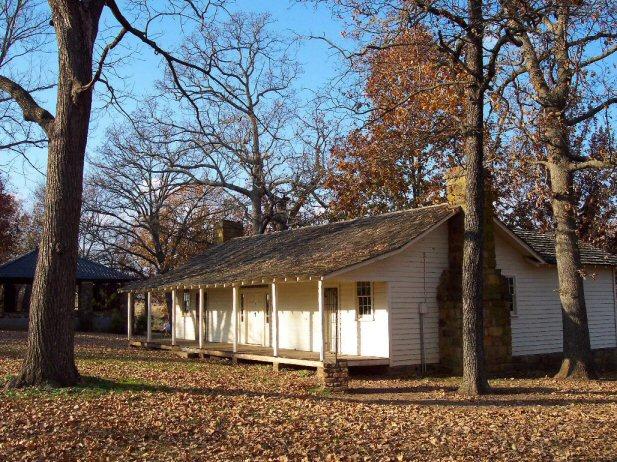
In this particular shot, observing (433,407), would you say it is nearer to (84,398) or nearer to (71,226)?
(84,398)

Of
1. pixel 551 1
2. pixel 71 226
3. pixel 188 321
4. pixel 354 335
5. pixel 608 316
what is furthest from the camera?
pixel 188 321

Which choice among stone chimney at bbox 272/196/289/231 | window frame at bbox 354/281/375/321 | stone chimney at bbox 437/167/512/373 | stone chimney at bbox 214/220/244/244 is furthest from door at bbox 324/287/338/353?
stone chimney at bbox 272/196/289/231

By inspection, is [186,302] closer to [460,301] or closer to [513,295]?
[460,301]

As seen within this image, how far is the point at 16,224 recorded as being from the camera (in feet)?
191

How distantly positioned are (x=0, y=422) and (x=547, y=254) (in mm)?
17990

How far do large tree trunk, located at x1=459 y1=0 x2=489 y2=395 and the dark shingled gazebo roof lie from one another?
28703 millimetres

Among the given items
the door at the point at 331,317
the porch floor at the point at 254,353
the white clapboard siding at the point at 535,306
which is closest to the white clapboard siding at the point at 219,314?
the porch floor at the point at 254,353

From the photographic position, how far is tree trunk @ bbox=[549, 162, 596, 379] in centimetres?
1850

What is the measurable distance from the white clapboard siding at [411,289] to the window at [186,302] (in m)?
12.2

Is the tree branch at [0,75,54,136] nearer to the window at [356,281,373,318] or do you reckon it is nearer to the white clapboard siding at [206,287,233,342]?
the window at [356,281,373,318]

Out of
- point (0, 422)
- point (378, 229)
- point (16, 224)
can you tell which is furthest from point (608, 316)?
point (16, 224)

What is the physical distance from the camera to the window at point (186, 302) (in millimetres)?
28469

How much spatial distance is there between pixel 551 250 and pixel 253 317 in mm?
10616

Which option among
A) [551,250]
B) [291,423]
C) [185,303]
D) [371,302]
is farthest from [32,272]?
[291,423]
